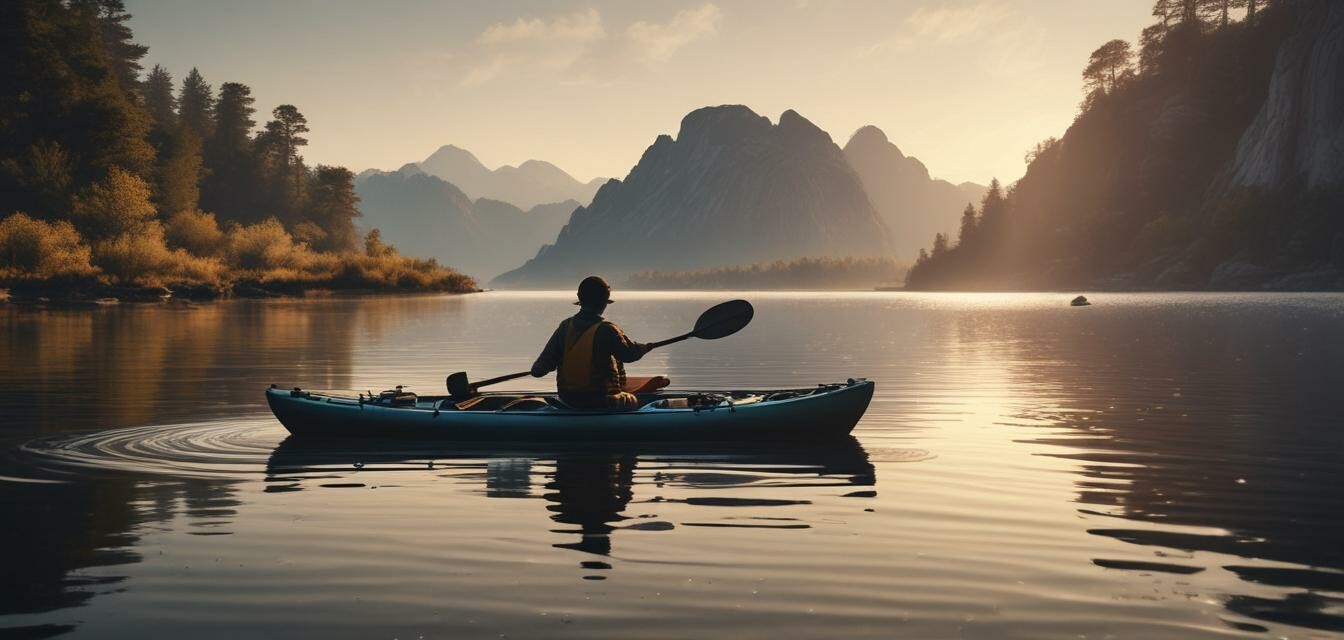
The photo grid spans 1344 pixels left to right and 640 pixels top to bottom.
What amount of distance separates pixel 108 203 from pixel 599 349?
3136 inches

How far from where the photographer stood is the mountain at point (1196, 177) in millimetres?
124062

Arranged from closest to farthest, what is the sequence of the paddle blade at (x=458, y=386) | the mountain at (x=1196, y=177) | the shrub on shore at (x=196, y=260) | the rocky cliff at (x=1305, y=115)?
the paddle blade at (x=458, y=386) < the shrub on shore at (x=196, y=260) < the rocky cliff at (x=1305, y=115) < the mountain at (x=1196, y=177)

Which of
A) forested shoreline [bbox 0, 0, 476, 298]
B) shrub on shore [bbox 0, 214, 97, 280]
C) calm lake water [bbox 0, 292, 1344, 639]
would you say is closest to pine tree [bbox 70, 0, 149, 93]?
forested shoreline [bbox 0, 0, 476, 298]

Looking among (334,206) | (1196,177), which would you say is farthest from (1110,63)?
(334,206)

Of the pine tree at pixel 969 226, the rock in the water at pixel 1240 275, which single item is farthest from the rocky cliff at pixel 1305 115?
the pine tree at pixel 969 226

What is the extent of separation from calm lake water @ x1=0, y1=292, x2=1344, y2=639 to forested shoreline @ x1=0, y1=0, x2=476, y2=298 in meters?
59.7

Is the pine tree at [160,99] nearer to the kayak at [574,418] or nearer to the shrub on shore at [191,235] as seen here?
the shrub on shore at [191,235]

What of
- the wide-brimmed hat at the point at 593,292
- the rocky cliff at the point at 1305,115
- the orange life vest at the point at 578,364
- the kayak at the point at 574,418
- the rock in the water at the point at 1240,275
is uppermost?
the rocky cliff at the point at 1305,115

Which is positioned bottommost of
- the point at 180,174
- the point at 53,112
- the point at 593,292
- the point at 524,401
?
the point at 524,401

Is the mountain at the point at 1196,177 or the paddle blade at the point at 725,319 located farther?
the mountain at the point at 1196,177

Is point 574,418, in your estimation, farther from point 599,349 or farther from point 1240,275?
point 1240,275

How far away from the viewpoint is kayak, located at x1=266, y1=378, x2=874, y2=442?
14.6m

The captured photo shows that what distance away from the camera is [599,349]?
562 inches

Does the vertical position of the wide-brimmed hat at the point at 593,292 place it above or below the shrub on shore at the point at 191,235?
below
